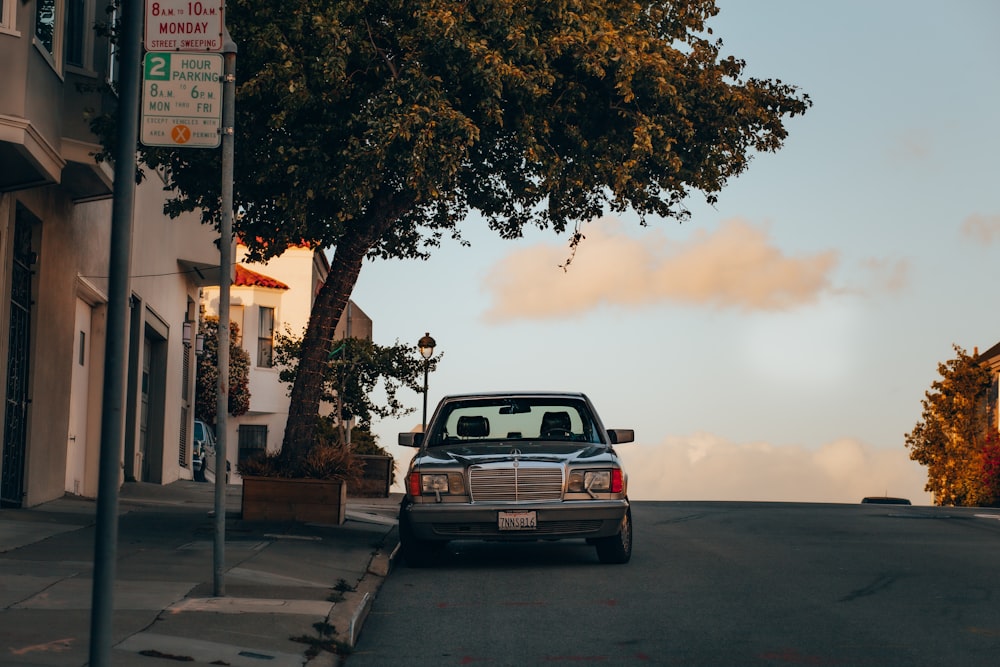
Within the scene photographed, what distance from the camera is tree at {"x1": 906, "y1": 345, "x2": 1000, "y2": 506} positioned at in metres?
48.8

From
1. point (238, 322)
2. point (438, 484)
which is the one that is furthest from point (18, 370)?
point (238, 322)

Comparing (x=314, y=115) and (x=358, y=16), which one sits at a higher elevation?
(x=358, y=16)

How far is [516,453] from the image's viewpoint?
1328cm

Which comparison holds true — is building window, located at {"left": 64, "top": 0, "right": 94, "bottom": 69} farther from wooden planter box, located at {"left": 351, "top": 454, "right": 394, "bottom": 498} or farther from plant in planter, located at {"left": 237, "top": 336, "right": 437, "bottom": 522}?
wooden planter box, located at {"left": 351, "top": 454, "right": 394, "bottom": 498}

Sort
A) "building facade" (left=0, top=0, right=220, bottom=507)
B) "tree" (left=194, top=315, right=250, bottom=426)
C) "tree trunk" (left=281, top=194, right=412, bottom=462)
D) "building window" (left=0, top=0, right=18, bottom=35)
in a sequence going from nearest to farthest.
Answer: "building window" (left=0, top=0, right=18, bottom=35) → "building facade" (left=0, top=0, right=220, bottom=507) → "tree trunk" (left=281, top=194, right=412, bottom=462) → "tree" (left=194, top=315, right=250, bottom=426)

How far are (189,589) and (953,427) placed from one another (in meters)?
44.1

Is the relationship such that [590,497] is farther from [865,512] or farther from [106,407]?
[865,512]

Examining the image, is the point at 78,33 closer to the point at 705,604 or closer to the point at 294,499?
the point at 294,499

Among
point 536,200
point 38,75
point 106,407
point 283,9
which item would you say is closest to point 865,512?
point 536,200

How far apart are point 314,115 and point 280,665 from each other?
9.56m

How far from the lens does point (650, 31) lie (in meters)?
18.3

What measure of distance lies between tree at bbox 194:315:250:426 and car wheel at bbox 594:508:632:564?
98.8 feet

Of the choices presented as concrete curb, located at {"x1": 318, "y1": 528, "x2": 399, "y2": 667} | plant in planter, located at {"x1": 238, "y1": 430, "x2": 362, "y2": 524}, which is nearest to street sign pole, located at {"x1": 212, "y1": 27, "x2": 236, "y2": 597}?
concrete curb, located at {"x1": 318, "y1": 528, "x2": 399, "y2": 667}

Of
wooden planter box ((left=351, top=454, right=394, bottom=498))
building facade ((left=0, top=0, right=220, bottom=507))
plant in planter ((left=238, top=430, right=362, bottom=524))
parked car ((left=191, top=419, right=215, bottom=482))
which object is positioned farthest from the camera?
parked car ((left=191, top=419, right=215, bottom=482))
